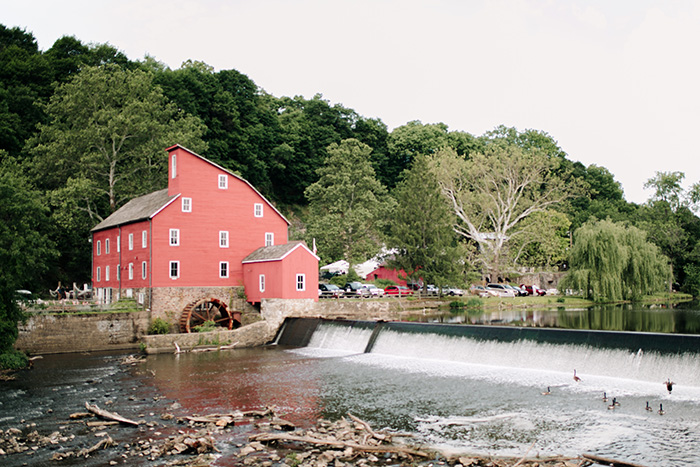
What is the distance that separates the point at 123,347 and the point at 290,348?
9450mm

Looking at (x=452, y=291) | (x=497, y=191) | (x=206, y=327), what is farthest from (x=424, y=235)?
(x=206, y=327)

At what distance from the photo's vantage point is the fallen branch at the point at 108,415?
16250mm

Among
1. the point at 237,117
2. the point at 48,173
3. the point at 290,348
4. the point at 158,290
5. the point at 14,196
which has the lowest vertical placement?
the point at 290,348

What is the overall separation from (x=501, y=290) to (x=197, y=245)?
33.4 m

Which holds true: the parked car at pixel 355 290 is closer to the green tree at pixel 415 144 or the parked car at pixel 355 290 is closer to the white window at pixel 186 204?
the white window at pixel 186 204

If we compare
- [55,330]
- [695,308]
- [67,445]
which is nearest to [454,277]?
[695,308]

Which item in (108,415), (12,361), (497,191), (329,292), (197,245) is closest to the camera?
(108,415)

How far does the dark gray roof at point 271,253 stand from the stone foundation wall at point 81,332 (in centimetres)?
738

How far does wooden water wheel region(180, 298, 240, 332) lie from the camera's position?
35281 mm

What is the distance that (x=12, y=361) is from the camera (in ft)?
86.5

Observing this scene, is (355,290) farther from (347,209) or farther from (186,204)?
(186,204)

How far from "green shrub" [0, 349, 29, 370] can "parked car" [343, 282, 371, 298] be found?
2637 centimetres

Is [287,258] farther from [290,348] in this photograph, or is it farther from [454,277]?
[454,277]

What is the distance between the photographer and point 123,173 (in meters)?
50.3
